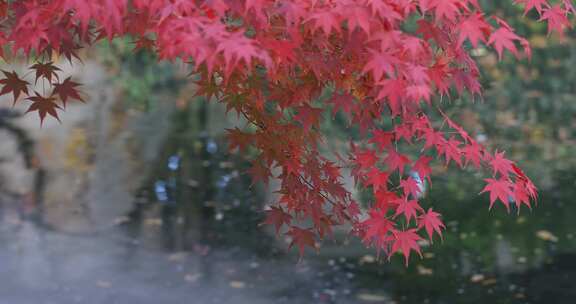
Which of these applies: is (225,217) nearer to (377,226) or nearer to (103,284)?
(103,284)

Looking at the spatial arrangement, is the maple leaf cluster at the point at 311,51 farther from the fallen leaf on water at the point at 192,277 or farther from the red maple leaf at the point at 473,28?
the fallen leaf on water at the point at 192,277

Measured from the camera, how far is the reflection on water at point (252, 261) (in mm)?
5098

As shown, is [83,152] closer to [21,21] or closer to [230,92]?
[230,92]

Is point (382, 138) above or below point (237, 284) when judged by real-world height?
above

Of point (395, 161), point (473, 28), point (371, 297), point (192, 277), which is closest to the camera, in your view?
point (473, 28)

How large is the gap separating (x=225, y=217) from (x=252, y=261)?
0.93m

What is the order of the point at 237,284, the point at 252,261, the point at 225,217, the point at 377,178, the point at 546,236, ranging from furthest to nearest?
1. the point at 225,217
2. the point at 546,236
3. the point at 252,261
4. the point at 237,284
5. the point at 377,178

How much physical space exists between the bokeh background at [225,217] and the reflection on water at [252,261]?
13mm

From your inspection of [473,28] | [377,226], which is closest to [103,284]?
[377,226]

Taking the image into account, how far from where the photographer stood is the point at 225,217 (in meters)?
6.47

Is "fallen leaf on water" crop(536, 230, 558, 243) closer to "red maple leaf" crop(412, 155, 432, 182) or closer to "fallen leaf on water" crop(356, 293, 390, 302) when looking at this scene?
"fallen leaf on water" crop(356, 293, 390, 302)

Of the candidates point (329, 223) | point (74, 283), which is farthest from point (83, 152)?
point (329, 223)

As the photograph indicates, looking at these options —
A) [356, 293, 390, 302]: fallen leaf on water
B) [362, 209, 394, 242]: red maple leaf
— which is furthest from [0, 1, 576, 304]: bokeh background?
[362, 209, 394, 242]: red maple leaf

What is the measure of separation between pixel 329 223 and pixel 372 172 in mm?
403
